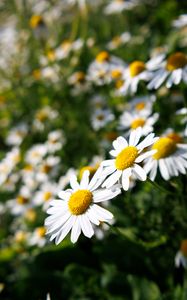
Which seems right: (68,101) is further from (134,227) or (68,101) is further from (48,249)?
(134,227)

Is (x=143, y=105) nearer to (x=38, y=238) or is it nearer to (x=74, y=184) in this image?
(x=38, y=238)

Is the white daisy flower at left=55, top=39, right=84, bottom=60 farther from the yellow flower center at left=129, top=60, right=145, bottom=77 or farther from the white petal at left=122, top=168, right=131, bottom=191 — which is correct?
the white petal at left=122, top=168, right=131, bottom=191

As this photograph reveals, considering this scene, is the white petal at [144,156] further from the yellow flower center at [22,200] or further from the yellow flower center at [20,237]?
the yellow flower center at [22,200]

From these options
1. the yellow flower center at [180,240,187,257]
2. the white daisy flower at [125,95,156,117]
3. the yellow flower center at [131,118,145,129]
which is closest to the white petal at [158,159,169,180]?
the yellow flower center at [180,240,187,257]

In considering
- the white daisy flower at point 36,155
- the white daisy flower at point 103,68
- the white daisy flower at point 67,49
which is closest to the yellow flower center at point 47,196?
the white daisy flower at point 36,155

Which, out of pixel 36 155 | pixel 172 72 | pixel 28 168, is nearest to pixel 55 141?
pixel 36 155

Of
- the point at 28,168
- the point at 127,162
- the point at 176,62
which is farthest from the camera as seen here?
the point at 28,168
